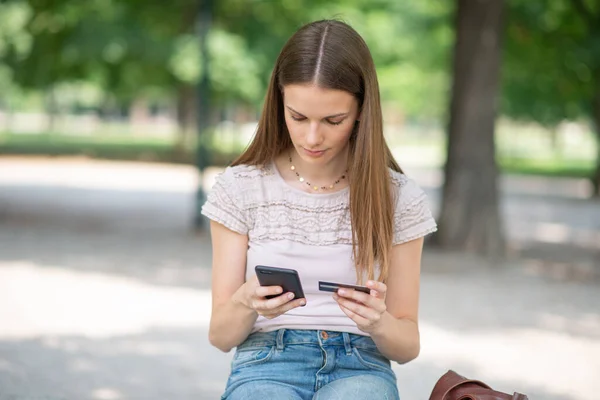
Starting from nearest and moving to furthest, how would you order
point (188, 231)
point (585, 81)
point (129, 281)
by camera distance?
point (129, 281) < point (188, 231) < point (585, 81)

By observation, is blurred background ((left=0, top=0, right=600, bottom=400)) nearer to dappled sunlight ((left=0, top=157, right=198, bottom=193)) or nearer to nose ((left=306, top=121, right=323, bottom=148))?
dappled sunlight ((left=0, top=157, right=198, bottom=193))

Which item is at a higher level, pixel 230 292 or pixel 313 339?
pixel 230 292

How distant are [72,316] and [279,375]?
15.6ft

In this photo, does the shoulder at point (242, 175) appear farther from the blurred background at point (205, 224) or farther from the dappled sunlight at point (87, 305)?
the dappled sunlight at point (87, 305)

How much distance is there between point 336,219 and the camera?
3107mm

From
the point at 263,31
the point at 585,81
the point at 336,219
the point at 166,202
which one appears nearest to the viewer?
the point at 336,219

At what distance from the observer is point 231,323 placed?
2.99 metres

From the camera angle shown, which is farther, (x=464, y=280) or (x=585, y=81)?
(x=585, y=81)

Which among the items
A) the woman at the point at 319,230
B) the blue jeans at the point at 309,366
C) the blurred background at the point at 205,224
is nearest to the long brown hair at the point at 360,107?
the woman at the point at 319,230

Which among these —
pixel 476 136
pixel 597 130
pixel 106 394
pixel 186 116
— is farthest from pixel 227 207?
pixel 186 116

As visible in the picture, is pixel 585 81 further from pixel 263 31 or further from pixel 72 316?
pixel 72 316

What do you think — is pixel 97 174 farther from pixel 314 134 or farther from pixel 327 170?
pixel 314 134

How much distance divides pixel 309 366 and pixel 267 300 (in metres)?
0.36

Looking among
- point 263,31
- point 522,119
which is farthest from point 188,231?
point 522,119
